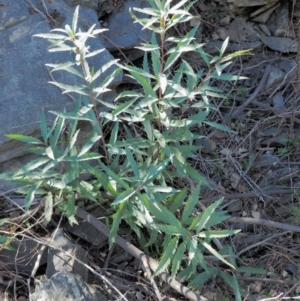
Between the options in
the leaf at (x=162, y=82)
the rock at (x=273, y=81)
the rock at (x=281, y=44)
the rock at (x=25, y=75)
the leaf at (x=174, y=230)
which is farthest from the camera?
the rock at (x=281, y=44)

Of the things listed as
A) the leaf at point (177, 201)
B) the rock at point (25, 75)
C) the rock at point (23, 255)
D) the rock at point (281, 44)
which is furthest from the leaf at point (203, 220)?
the rock at point (281, 44)

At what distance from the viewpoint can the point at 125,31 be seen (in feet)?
12.8

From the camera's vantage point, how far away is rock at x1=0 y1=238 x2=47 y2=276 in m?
3.01

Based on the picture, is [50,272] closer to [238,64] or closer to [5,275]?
[5,275]

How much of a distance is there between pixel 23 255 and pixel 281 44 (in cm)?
238

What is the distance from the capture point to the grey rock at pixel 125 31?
385 cm

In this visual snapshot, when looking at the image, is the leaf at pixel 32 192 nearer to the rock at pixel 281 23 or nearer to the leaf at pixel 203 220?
the leaf at pixel 203 220

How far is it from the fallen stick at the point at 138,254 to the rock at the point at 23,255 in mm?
289

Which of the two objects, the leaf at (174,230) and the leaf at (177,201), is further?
the leaf at (177,201)

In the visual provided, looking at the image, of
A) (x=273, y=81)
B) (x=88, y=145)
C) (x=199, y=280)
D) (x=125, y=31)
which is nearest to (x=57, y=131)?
(x=88, y=145)

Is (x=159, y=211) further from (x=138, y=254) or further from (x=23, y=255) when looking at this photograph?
(x=23, y=255)

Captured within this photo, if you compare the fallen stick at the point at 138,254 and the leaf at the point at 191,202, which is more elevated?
the leaf at the point at 191,202

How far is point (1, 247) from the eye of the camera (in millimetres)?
2861

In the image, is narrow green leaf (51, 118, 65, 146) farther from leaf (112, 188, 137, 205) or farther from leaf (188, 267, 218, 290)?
leaf (188, 267, 218, 290)
